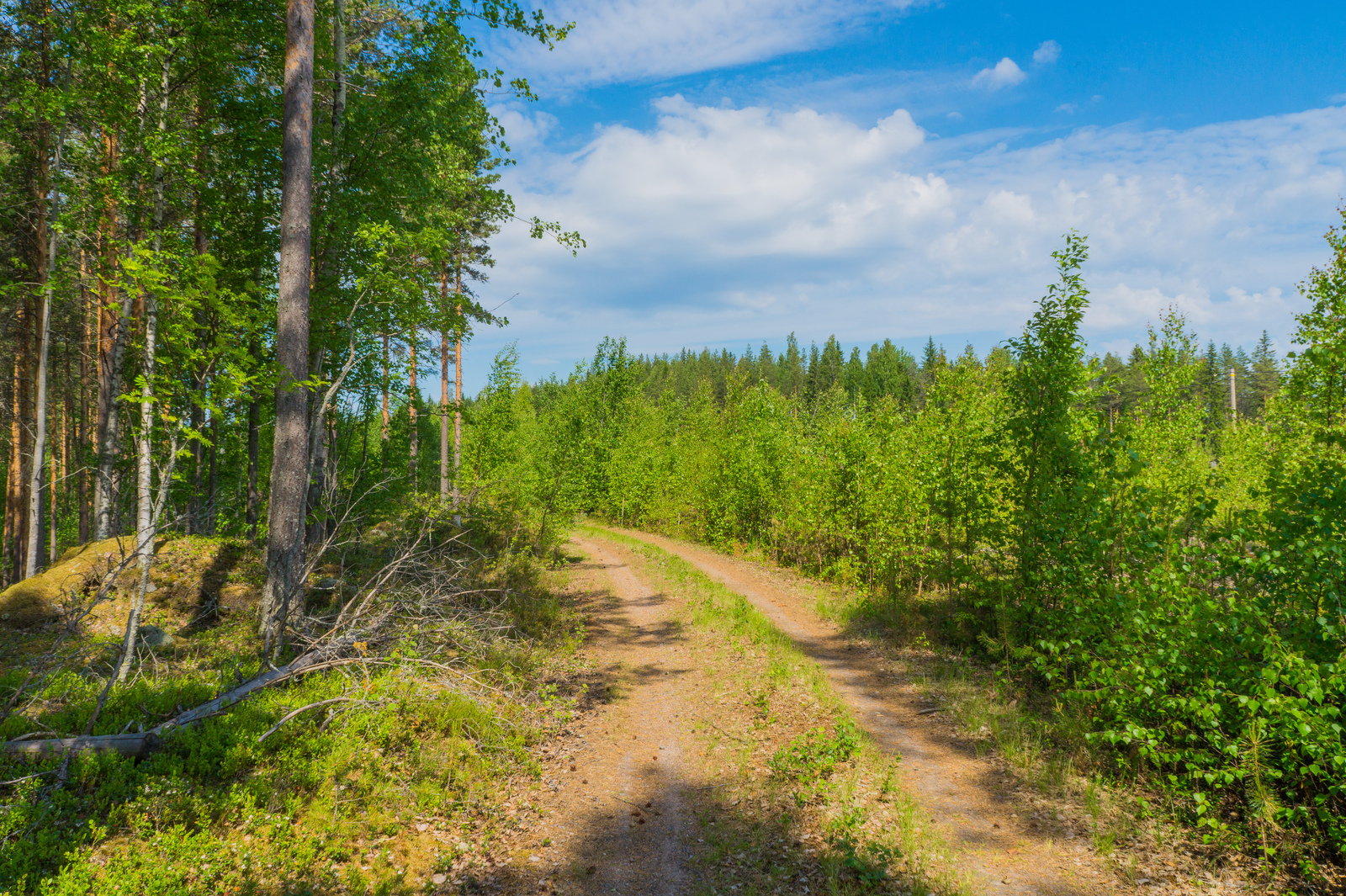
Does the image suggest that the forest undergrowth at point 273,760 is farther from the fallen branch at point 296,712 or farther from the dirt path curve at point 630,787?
the dirt path curve at point 630,787

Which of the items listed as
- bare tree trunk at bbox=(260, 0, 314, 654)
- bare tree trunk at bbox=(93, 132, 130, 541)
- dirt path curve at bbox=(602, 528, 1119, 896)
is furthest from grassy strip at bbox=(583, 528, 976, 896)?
bare tree trunk at bbox=(93, 132, 130, 541)

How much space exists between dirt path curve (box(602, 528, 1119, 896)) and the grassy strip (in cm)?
28

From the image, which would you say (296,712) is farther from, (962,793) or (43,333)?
(43,333)

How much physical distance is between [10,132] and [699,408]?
4052 cm

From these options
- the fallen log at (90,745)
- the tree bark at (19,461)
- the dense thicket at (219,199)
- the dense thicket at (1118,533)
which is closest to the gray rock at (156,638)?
the dense thicket at (219,199)

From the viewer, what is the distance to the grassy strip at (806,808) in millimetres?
5246

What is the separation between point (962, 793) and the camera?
6.61 metres

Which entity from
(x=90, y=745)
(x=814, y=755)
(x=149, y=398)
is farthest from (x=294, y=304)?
(x=814, y=755)

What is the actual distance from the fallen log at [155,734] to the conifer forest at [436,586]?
0.13 feet

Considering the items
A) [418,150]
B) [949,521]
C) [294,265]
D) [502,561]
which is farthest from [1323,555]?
[502,561]

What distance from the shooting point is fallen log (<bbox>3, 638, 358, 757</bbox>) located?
5.42m

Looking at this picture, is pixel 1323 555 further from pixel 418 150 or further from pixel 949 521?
pixel 418 150

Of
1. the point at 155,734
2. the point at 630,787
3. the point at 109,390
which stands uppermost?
the point at 109,390

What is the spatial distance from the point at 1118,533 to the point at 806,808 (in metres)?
5.39
